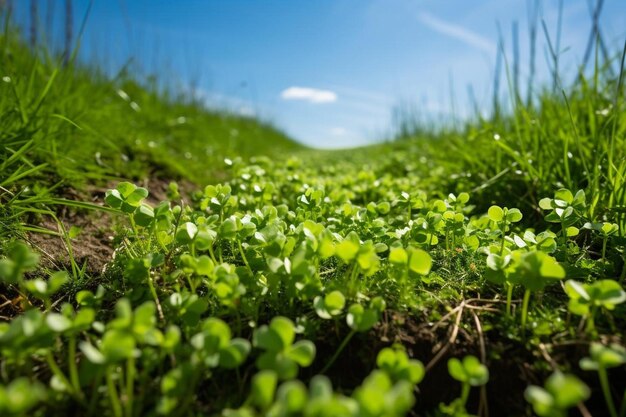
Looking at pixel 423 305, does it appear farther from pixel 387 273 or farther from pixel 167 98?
pixel 167 98

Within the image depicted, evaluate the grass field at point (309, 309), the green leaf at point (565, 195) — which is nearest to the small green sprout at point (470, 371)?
the grass field at point (309, 309)

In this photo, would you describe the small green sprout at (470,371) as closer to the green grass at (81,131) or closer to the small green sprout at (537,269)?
the small green sprout at (537,269)

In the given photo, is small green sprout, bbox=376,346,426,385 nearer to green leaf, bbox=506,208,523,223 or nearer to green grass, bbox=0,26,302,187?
green leaf, bbox=506,208,523,223

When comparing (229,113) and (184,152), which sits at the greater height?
(229,113)

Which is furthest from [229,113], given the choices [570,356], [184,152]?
[570,356]

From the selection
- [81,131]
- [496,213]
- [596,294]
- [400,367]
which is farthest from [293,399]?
[81,131]

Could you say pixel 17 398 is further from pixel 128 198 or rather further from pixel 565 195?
pixel 565 195

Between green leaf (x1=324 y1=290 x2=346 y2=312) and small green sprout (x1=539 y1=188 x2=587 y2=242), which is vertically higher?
small green sprout (x1=539 y1=188 x2=587 y2=242)

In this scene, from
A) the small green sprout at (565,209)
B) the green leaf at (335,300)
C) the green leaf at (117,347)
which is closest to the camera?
the green leaf at (117,347)

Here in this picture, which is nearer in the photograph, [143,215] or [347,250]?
[347,250]

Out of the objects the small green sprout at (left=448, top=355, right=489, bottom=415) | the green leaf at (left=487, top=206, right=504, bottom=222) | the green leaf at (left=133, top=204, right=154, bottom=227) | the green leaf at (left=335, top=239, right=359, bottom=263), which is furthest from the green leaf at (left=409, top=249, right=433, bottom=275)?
the green leaf at (left=133, top=204, right=154, bottom=227)

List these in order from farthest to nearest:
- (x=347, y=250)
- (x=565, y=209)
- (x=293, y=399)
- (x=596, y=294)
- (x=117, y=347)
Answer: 1. (x=565, y=209)
2. (x=347, y=250)
3. (x=596, y=294)
4. (x=117, y=347)
5. (x=293, y=399)
